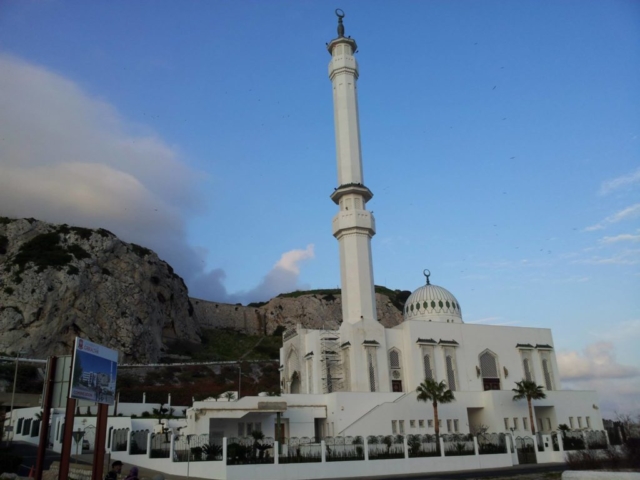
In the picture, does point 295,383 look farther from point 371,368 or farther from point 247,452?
point 247,452

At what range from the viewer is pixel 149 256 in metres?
78.2

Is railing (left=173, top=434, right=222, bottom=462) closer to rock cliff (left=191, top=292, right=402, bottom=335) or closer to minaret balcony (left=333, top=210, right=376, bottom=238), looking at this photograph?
minaret balcony (left=333, top=210, right=376, bottom=238)

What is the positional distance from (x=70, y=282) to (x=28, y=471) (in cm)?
4586

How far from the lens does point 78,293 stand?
207 feet

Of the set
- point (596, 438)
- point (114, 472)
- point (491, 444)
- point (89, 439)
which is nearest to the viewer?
point (114, 472)

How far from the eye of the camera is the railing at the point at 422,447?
27.1 meters

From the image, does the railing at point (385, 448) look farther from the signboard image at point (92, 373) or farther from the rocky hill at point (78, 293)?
the rocky hill at point (78, 293)

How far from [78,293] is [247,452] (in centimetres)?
4632

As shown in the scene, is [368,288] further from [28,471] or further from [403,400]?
[28,471]

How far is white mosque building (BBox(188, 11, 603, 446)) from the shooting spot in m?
33.2

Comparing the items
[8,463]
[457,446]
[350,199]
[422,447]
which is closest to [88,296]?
[350,199]

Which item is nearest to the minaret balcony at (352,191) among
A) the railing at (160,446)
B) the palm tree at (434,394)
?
the palm tree at (434,394)

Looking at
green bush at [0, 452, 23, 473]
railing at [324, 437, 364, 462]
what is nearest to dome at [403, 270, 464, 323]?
railing at [324, 437, 364, 462]

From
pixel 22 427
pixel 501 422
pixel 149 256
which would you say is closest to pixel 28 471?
pixel 22 427
